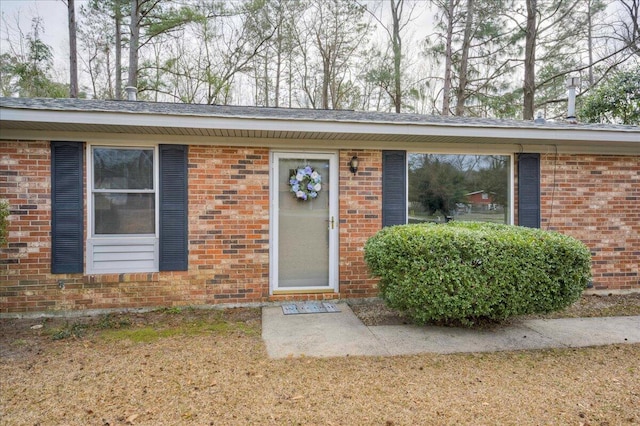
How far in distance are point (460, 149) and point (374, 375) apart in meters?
3.59

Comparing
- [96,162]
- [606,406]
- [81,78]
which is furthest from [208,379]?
[81,78]

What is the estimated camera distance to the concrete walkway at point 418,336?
11.9ft

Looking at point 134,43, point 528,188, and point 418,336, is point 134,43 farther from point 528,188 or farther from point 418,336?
point 418,336

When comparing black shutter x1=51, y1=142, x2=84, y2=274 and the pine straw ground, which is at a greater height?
black shutter x1=51, y1=142, x2=84, y2=274

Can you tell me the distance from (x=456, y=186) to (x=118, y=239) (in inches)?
180

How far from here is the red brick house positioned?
4.53m

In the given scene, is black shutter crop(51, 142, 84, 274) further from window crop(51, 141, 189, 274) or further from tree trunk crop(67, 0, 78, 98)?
tree trunk crop(67, 0, 78, 98)

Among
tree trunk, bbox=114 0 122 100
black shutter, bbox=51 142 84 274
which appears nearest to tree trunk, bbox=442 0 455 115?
tree trunk, bbox=114 0 122 100

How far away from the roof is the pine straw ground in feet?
7.45

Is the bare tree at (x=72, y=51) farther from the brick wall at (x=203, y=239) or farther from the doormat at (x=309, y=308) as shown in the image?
the doormat at (x=309, y=308)

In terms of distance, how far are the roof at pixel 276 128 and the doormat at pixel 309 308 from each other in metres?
2.12

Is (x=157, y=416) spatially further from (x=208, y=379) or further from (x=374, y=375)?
(x=374, y=375)

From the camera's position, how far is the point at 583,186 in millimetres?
5684

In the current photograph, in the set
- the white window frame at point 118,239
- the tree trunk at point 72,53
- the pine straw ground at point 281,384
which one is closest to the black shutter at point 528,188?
the pine straw ground at point 281,384
